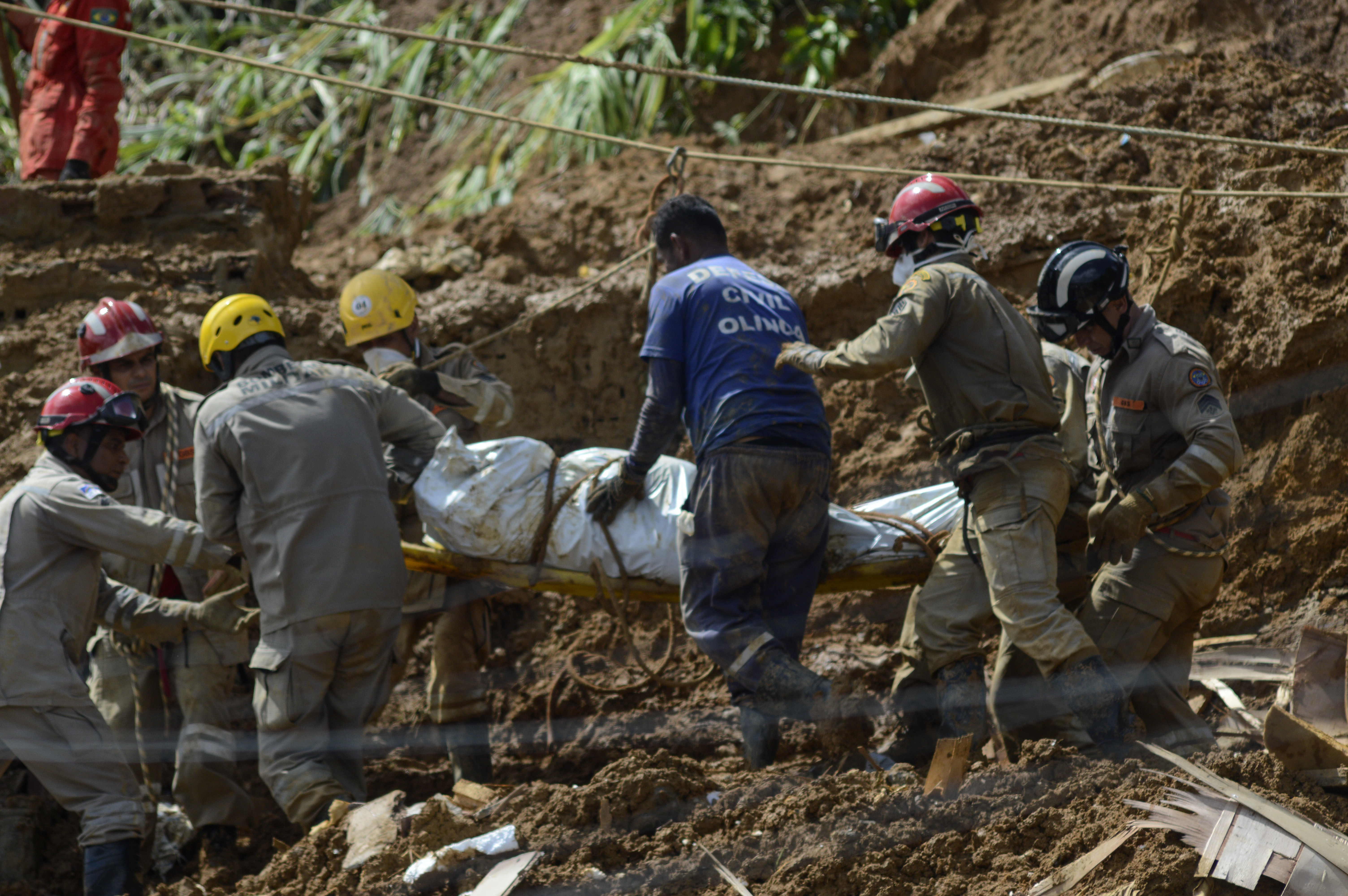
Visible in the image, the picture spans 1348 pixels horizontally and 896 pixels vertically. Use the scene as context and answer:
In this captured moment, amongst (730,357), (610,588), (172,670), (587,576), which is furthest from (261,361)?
(730,357)

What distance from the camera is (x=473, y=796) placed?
14.3 ft

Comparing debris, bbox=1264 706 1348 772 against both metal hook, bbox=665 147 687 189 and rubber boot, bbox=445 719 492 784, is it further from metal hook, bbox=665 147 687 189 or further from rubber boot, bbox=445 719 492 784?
metal hook, bbox=665 147 687 189

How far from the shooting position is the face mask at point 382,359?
213 inches

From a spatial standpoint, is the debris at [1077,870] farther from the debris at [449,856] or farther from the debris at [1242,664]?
the debris at [1242,664]

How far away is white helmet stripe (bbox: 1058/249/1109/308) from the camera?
163 inches

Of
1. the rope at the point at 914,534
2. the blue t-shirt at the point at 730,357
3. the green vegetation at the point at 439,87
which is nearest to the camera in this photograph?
the blue t-shirt at the point at 730,357

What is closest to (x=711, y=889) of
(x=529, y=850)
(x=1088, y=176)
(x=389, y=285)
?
→ (x=529, y=850)

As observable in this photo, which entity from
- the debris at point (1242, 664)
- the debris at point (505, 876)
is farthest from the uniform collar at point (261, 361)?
the debris at point (1242, 664)

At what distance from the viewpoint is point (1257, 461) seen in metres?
5.35

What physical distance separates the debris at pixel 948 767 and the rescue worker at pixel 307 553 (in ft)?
7.28

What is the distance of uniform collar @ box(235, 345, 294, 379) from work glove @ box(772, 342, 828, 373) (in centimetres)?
203

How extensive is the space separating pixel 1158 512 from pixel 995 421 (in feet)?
2.05

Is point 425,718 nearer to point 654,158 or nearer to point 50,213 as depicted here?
point 50,213

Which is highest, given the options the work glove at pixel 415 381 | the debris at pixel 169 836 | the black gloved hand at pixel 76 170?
the black gloved hand at pixel 76 170
